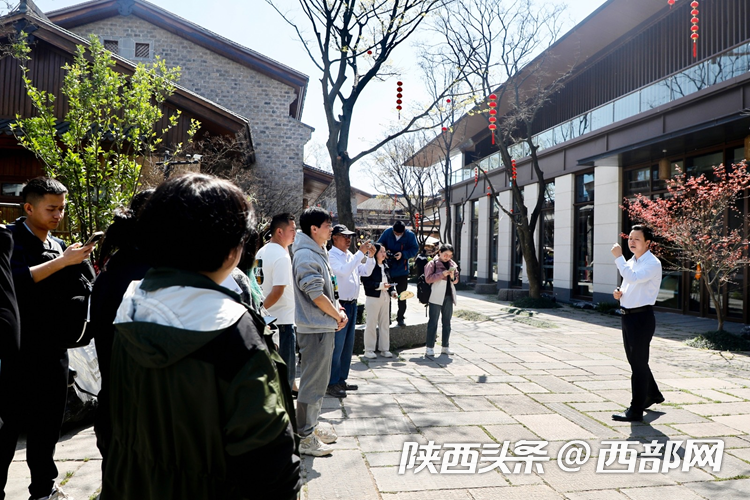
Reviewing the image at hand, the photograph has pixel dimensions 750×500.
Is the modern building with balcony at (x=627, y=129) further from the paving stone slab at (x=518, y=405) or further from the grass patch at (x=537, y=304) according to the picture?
the paving stone slab at (x=518, y=405)

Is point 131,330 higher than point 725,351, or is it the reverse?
point 131,330

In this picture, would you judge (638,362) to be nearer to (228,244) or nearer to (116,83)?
(228,244)

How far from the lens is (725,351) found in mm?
8109

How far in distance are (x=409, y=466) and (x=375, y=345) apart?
3959mm

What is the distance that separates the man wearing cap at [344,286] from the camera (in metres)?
5.24

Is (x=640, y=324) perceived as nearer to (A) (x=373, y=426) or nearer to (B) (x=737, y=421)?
(B) (x=737, y=421)

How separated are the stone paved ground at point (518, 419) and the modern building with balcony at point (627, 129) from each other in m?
5.00

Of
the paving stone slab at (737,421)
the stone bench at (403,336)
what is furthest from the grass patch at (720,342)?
the stone bench at (403,336)

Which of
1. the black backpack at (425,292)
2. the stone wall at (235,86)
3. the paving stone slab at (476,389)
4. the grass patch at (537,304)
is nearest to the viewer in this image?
the paving stone slab at (476,389)

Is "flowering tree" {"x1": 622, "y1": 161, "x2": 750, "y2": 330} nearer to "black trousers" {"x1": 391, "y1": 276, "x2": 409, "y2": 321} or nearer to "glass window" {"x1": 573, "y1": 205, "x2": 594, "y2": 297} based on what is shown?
"glass window" {"x1": 573, "y1": 205, "x2": 594, "y2": 297}

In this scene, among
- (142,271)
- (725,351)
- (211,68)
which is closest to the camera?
(142,271)

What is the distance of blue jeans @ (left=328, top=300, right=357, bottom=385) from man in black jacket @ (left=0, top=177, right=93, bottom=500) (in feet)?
8.18

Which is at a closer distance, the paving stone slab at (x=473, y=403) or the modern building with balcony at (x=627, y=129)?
the paving stone slab at (x=473, y=403)

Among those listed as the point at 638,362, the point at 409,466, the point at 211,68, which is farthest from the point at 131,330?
the point at 211,68
